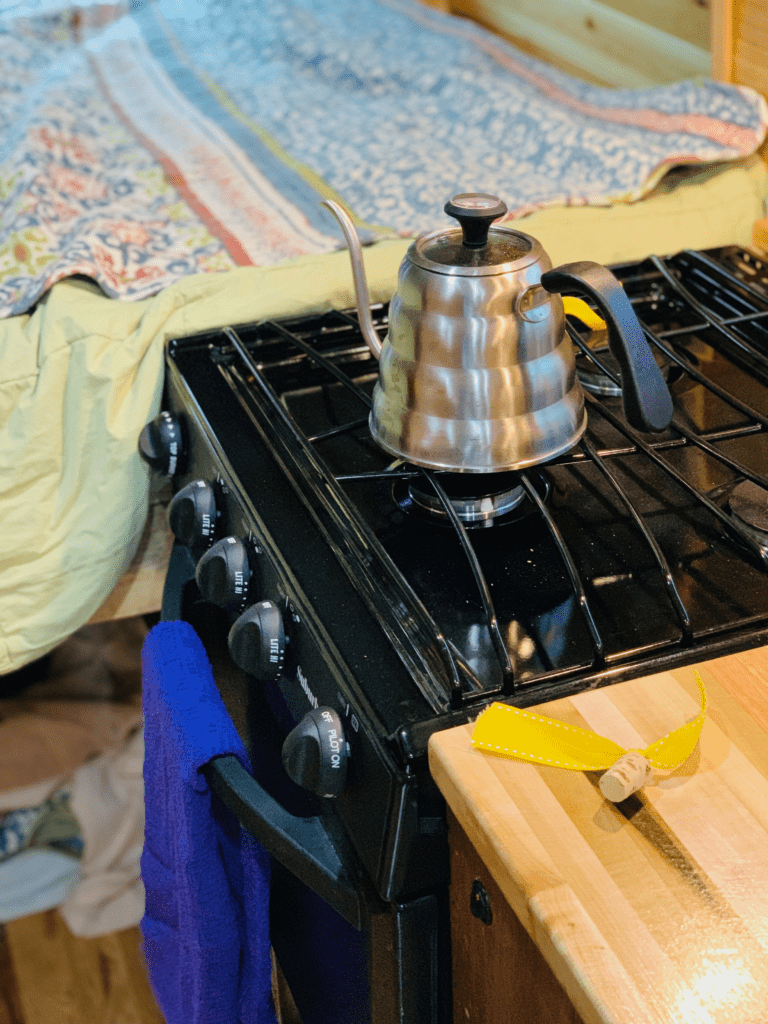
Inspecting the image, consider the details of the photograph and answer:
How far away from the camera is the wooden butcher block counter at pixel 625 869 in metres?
0.42

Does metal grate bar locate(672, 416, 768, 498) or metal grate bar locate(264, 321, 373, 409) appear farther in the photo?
metal grate bar locate(264, 321, 373, 409)

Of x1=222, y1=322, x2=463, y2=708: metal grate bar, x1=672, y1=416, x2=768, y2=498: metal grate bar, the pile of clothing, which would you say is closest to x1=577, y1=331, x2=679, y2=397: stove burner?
x1=672, y1=416, x2=768, y2=498: metal grate bar

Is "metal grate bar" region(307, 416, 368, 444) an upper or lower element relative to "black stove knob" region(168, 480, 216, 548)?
upper

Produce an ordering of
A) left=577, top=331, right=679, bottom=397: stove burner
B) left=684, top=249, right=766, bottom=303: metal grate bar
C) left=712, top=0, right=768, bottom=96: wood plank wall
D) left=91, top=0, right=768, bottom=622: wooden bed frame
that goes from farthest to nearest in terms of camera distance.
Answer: left=712, top=0, right=768, bottom=96: wood plank wall < left=91, top=0, right=768, bottom=622: wooden bed frame < left=684, top=249, right=766, bottom=303: metal grate bar < left=577, top=331, right=679, bottom=397: stove burner

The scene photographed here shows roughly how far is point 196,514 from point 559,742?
416 mm

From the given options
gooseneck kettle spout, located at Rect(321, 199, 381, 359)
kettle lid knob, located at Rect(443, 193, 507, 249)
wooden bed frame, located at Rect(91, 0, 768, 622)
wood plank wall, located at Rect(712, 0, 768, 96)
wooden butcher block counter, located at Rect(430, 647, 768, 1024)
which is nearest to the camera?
wooden butcher block counter, located at Rect(430, 647, 768, 1024)

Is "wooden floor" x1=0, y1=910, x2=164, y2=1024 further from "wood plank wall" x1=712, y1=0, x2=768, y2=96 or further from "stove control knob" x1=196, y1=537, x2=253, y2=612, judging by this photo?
"wood plank wall" x1=712, y1=0, x2=768, y2=96

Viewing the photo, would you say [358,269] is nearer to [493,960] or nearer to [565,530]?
[565,530]

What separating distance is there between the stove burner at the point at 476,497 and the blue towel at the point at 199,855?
0.22 meters

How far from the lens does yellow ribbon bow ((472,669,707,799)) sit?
20.4 inches

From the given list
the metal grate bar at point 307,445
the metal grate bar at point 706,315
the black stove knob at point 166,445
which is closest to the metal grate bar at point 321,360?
the metal grate bar at point 307,445

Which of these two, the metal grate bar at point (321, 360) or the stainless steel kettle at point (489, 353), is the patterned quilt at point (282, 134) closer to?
the metal grate bar at point (321, 360)

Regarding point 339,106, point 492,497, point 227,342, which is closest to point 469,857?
point 492,497

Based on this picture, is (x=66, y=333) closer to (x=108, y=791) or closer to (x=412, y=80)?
(x=108, y=791)
